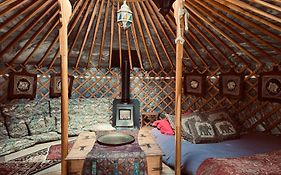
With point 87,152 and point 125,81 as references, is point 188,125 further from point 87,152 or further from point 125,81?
point 125,81

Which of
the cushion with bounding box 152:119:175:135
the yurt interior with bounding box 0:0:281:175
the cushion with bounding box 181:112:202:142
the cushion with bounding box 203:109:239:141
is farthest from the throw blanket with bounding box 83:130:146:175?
the cushion with bounding box 203:109:239:141

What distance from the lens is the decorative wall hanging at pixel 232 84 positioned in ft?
11.5

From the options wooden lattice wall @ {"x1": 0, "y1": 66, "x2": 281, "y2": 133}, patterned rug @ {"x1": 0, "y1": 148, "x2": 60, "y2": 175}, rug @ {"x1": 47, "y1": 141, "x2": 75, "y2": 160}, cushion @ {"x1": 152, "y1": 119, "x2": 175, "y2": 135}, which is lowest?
patterned rug @ {"x1": 0, "y1": 148, "x2": 60, "y2": 175}

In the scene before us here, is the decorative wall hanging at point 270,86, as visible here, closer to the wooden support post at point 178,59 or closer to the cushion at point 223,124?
the cushion at point 223,124

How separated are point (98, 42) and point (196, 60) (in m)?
1.72

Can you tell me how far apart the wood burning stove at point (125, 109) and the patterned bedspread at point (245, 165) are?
7.50 feet

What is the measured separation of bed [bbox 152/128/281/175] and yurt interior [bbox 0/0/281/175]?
13 mm

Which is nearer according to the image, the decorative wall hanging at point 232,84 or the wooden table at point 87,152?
the wooden table at point 87,152

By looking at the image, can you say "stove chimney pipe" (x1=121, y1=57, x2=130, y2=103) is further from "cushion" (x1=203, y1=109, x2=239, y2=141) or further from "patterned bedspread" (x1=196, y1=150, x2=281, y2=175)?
"patterned bedspread" (x1=196, y1=150, x2=281, y2=175)

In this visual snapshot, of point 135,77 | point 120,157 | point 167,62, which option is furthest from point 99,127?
point 120,157

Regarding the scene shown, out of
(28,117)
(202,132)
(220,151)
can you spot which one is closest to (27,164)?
(28,117)

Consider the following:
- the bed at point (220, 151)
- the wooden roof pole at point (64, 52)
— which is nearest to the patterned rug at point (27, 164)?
the wooden roof pole at point (64, 52)

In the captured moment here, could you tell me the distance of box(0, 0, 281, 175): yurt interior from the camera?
2.08 meters

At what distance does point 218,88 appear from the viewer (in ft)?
12.8
